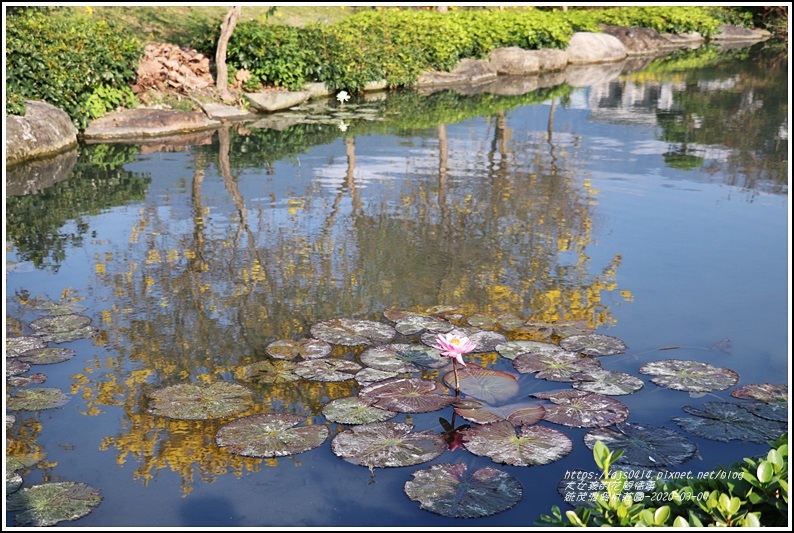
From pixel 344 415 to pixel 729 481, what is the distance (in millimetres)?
2339

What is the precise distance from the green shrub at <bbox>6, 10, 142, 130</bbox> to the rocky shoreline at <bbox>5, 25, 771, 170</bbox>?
1.11ft

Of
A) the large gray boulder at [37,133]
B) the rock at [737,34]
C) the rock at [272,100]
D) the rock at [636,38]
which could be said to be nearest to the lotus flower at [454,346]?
the large gray boulder at [37,133]

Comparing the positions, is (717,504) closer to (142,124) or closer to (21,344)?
(21,344)

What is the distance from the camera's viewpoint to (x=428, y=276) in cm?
672

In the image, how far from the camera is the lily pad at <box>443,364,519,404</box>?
4715mm

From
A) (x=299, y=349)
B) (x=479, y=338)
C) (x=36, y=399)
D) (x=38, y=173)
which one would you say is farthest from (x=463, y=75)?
Answer: (x=36, y=399)

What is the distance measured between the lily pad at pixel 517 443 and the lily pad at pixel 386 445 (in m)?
0.18

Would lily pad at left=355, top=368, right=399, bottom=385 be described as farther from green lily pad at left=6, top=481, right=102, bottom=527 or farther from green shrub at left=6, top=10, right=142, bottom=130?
green shrub at left=6, top=10, right=142, bottom=130

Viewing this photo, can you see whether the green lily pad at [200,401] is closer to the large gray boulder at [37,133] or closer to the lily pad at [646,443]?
the lily pad at [646,443]

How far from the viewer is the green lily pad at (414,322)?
564 centimetres

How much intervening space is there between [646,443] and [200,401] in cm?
235

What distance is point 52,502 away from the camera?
3703mm

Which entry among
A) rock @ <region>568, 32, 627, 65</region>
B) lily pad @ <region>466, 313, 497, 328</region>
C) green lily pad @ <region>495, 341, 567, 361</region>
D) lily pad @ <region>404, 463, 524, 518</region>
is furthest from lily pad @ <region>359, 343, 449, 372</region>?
rock @ <region>568, 32, 627, 65</region>

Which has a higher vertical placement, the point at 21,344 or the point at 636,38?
the point at 636,38
